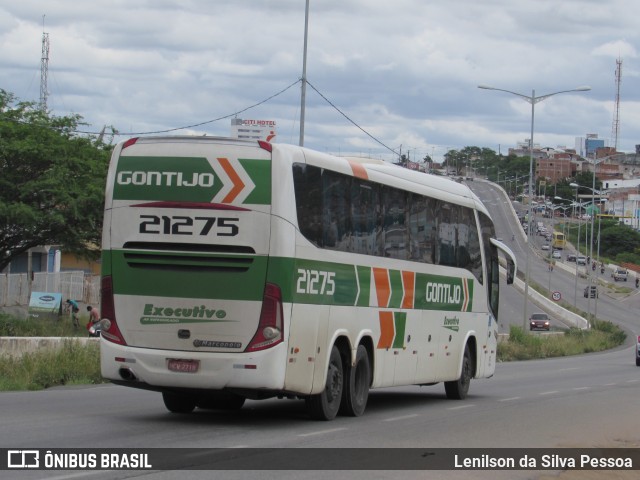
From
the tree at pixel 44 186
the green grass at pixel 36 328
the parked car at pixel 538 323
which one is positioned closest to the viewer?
the green grass at pixel 36 328

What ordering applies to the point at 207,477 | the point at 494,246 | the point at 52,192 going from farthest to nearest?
1. the point at 52,192
2. the point at 494,246
3. the point at 207,477

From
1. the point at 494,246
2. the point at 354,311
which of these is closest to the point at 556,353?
the point at 494,246

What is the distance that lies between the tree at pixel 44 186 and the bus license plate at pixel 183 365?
95.3ft

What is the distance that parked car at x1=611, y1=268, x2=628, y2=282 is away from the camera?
138 meters

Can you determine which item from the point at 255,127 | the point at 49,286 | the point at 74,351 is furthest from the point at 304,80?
the point at 49,286

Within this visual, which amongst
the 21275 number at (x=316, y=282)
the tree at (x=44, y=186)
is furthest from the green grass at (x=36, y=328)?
the 21275 number at (x=316, y=282)

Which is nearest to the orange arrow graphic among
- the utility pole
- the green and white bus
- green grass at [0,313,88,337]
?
the green and white bus

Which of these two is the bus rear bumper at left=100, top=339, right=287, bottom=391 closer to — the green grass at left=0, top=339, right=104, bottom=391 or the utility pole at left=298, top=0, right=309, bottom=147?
the green grass at left=0, top=339, right=104, bottom=391

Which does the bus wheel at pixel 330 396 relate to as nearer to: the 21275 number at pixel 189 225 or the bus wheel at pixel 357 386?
the bus wheel at pixel 357 386

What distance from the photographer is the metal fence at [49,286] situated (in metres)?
50.5

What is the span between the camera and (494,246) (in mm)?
23000

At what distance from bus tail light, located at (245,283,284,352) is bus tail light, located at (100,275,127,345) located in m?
1.69

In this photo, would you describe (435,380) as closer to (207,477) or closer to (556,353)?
(207,477)

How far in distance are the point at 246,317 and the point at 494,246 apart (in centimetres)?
1010
